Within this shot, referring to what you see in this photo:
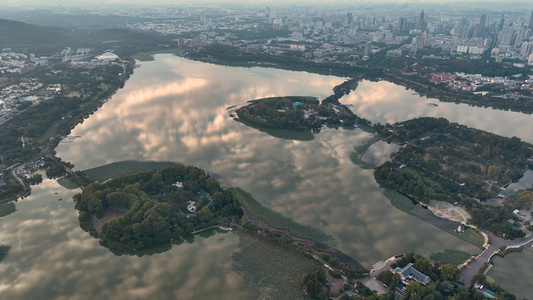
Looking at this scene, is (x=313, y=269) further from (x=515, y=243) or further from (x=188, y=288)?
(x=515, y=243)

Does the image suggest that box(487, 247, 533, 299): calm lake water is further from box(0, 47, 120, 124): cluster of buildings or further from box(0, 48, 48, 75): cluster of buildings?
box(0, 48, 48, 75): cluster of buildings

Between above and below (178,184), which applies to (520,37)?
above

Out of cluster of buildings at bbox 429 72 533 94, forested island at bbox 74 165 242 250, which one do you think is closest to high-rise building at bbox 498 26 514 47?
cluster of buildings at bbox 429 72 533 94

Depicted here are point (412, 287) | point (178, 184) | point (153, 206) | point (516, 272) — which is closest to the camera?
point (412, 287)

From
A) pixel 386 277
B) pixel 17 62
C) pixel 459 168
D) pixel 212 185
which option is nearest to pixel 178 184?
pixel 212 185

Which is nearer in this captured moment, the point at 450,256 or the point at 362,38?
the point at 450,256

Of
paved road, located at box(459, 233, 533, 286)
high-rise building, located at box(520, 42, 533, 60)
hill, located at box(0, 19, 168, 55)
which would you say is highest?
high-rise building, located at box(520, 42, 533, 60)

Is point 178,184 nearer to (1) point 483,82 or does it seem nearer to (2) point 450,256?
(2) point 450,256
